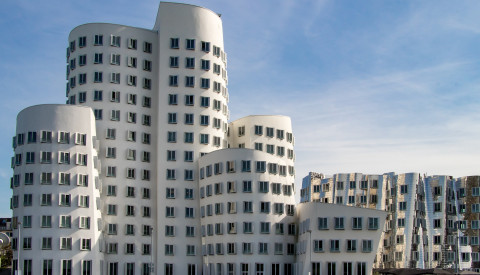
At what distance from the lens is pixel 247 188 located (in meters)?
105

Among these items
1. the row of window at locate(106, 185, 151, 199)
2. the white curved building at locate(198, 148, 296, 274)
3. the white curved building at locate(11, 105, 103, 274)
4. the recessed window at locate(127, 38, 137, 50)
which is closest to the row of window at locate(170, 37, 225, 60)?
the recessed window at locate(127, 38, 137, 50)

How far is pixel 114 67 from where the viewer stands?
111 m

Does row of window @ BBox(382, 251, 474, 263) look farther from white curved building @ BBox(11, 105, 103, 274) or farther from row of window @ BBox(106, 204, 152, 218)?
white curved building @ BBox(11, 105, 103, 274)

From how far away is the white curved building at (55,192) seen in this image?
96.4m

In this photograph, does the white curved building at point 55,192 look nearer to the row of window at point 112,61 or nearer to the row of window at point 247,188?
the row of window at point 112,61

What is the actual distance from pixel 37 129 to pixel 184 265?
3022 cm

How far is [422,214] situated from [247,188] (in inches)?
2158

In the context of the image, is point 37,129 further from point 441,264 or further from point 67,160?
point 441,264

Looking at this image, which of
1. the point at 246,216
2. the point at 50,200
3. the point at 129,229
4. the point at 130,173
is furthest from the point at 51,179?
the point at 246,216

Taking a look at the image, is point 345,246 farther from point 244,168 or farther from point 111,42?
point 111,42

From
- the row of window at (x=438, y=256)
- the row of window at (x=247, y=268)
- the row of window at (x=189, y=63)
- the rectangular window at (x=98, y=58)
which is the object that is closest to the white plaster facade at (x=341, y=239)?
the row of window at (x=247, y=268)

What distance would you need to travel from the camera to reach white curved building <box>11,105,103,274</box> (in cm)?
9644

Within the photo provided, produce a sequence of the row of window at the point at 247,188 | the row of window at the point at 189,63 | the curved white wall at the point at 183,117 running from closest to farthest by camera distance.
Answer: the row of window at the point at 247,188 → the curved white wall at the point at 183,117 → the row of window at the point at 189,63

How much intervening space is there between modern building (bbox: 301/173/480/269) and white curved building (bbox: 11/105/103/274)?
6639 cm
